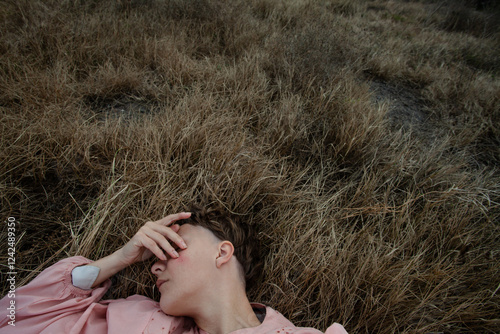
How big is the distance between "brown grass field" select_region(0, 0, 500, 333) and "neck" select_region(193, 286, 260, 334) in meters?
0.23

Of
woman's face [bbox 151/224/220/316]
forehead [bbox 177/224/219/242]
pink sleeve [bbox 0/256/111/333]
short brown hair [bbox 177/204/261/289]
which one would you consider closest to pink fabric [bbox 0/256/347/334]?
pink sleeve [bbox 0/256/111/333]

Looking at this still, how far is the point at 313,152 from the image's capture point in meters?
1.97

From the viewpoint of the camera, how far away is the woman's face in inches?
45.3

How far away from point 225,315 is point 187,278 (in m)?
0.25

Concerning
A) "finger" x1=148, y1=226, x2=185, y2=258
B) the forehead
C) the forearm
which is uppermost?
"finger" x1=148, y1=226, x2=185, y2=258

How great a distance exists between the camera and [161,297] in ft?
3.81

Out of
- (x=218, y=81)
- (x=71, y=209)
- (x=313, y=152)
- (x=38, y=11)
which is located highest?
(x=38, y=11)

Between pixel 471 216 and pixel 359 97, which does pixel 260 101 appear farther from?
pixel 471 216

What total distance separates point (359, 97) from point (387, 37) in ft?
9.15

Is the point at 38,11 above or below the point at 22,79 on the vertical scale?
above

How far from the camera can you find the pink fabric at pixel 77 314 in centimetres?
110

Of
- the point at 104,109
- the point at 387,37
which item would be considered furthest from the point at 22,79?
the point at 387,37

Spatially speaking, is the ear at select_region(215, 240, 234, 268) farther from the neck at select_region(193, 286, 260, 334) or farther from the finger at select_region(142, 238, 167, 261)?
the finger at select_region(142, 238, 167, 261)

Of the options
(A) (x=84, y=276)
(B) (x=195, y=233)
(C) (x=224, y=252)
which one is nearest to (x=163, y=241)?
(B) (x=195, y=233)
